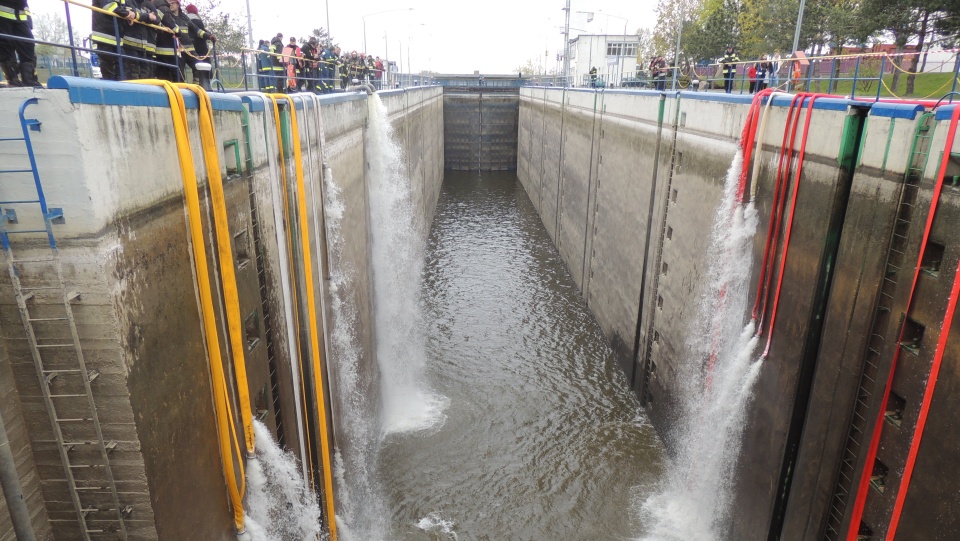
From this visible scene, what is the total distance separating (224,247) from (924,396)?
Answer: 660cm

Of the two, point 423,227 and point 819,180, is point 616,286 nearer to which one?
point 819,180

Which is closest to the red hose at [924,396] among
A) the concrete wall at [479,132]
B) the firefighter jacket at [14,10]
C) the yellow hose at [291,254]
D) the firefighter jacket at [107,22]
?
the yellow hose at [291,254]

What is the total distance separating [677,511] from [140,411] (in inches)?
368

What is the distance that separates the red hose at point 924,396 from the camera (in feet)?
18.4

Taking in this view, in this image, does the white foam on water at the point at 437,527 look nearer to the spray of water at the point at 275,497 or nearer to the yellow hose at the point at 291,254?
the spray of water at the point at 275,497

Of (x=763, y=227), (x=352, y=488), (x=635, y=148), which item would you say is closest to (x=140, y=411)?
(x=352, y=488)

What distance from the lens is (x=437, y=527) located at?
10.5 meters

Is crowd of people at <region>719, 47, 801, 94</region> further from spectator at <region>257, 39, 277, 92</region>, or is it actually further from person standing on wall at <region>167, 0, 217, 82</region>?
person standing on wall at <region>167, 0, 217, 82</region>

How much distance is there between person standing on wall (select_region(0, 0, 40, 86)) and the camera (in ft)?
19.2

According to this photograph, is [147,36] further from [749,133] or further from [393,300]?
[393,300]

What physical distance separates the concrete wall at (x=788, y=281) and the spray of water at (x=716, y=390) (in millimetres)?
296

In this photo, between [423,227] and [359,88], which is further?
[423,227]

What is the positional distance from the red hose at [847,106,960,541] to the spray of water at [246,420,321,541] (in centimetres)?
627

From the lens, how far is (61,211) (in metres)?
3.72
